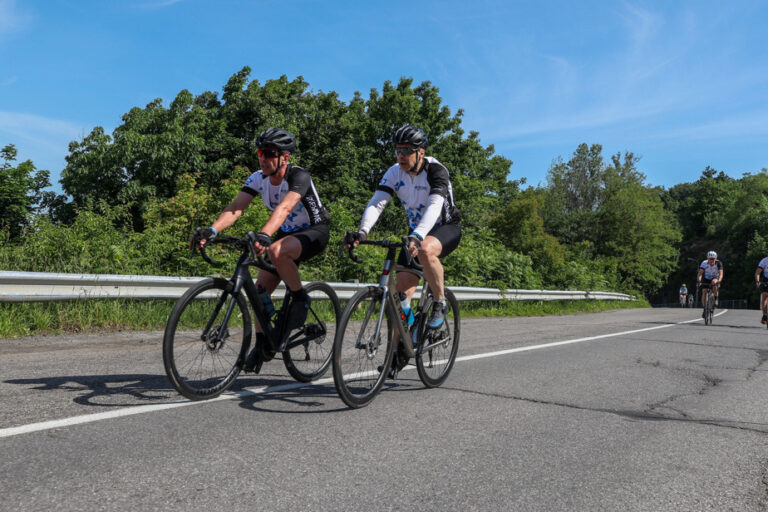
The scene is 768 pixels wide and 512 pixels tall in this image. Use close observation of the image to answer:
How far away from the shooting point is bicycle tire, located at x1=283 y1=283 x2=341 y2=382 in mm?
4578

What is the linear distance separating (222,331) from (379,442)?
4.43ft

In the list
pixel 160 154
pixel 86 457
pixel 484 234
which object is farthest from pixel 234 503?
pixel 160 154

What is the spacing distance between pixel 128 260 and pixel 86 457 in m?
7.06

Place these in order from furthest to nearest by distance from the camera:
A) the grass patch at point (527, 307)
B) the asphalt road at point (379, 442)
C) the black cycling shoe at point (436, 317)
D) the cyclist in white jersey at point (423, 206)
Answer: the grass patch at point (527, 307)
the black cycling shoe at point (436, 317)
the cyclist in white jersey at point (423, 206)
the asphalt road at point (379, 442)

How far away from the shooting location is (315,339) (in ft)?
15.3

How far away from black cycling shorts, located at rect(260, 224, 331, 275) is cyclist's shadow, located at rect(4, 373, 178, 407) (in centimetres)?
117

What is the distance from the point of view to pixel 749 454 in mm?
3184

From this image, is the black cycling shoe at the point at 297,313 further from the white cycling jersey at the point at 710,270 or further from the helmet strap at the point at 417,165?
the white cycling jersey at the point at 710,270

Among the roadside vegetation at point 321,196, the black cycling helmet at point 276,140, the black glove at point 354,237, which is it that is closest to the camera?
the black glove at point 354,237

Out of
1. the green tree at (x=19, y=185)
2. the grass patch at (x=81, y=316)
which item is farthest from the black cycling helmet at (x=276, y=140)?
the green tree at (x=19, y=185)

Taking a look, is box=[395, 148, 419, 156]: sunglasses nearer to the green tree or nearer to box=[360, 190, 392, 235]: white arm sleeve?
box=[360, 190, 392, 235]: white arm sleeve

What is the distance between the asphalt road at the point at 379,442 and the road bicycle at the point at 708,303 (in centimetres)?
1085

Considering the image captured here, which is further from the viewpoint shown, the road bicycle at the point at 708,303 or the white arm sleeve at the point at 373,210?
the road bicycle at the point at 708,303

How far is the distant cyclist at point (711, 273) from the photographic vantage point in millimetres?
15468
